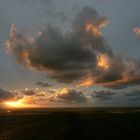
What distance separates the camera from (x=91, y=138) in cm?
3788

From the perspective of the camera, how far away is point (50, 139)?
3753cm

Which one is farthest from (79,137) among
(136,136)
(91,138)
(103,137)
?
(136,136)

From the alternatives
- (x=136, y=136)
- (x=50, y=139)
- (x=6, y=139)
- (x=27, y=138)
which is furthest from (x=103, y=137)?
(x=6, y=139)

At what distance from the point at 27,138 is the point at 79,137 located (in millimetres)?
9261

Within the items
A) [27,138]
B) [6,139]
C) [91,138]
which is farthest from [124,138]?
[6,139]

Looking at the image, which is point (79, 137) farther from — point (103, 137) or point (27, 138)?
point (27, 138)

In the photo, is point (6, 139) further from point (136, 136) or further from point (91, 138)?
point (136, 136)

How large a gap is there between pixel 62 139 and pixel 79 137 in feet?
10.3

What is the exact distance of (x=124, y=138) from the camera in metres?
38.8

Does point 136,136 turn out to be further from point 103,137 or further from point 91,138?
point 91,138

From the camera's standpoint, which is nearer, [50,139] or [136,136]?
[50,139]

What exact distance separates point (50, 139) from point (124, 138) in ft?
42.9

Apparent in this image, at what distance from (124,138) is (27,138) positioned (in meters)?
17.2

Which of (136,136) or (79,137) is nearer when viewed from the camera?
(79,137)
